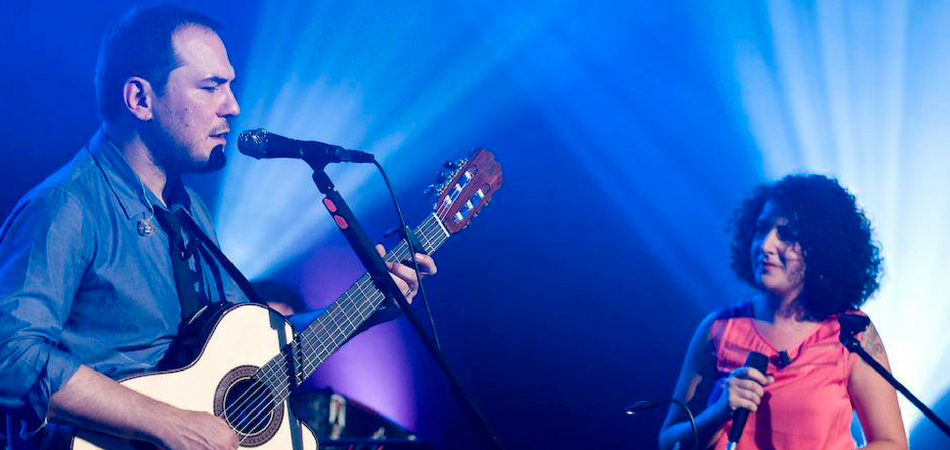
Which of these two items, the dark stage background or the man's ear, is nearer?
the man's ear

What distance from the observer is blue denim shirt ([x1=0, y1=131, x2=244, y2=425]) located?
2066 mm

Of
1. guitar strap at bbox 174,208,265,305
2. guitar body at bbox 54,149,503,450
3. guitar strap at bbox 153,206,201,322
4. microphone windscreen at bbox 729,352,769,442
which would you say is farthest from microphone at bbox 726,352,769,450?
guitar strap at bbox 153,206,201,322

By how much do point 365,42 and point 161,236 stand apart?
72.1 inches

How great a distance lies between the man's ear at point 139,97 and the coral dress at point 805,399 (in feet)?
8.32

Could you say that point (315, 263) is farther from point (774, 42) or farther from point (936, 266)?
point (936, 266)

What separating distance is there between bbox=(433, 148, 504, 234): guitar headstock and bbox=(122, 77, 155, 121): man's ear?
3.55ft

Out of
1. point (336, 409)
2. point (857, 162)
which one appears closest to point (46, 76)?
point (336, 409)

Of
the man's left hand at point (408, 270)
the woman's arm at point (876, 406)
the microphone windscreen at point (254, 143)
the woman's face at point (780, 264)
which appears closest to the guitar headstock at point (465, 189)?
the man's left hand at point (408, 270)

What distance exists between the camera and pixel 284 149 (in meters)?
2.34

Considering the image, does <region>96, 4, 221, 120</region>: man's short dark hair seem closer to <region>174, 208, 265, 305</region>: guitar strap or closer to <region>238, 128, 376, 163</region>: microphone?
<region>174, 208, 265, 305</region>: guitar strap

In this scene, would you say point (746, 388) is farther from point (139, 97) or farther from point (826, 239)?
point (139, 97)

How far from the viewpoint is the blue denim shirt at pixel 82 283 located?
207 centimetres

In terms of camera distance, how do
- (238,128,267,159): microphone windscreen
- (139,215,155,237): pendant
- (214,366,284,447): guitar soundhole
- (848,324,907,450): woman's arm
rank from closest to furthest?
(238,128,267,159): microphone windscreen < (214,366,284,447): guitar soundhole < (139,215,155,237): pendant < (848,324,907,450): woman's arm

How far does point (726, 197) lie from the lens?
4543 millimetres
